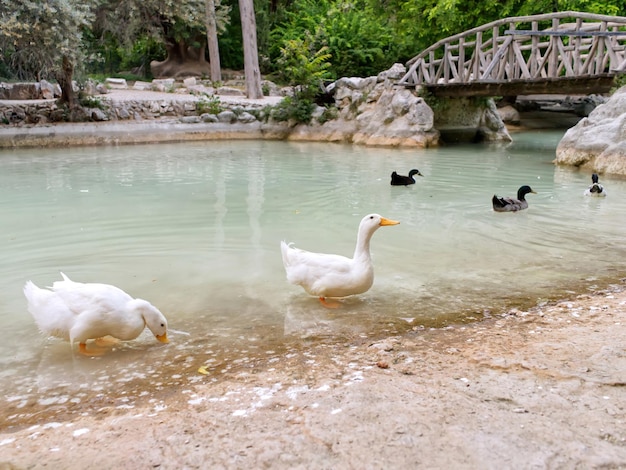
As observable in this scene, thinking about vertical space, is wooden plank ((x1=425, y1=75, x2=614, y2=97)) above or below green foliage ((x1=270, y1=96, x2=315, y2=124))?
above

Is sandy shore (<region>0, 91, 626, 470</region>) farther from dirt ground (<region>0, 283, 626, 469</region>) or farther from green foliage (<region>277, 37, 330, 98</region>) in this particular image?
green foliage (<region>277, 37, 330, 98</region>)

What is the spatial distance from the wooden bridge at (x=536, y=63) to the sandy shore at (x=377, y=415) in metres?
12.7

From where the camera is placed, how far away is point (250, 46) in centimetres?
2422

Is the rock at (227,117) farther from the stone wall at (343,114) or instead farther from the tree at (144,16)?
the tree at (144,16)

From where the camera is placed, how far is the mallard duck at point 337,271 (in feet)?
16.4

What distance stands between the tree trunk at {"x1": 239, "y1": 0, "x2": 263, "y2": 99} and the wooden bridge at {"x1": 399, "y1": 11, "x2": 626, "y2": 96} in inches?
277

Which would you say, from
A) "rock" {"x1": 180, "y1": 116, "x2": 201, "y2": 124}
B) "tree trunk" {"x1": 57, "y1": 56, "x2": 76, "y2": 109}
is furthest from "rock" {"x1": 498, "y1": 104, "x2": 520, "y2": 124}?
"tree trunk" {"x1": 57, "y1": 56, "x2": 76, "y2": 109}

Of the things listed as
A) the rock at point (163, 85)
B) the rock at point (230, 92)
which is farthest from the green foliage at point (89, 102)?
the rock at point (230, 92)

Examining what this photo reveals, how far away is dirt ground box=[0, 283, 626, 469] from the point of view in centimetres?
263

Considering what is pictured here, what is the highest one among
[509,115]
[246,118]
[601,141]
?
[246,118]

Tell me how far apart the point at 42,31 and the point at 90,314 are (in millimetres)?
14449

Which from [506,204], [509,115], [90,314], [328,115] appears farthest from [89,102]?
[90,314]

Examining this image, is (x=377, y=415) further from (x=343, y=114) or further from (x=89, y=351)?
(x=343, y=114)

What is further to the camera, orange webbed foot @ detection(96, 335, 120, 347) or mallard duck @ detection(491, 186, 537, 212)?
mallard duck @ detection(491, 186, 537, 212)
